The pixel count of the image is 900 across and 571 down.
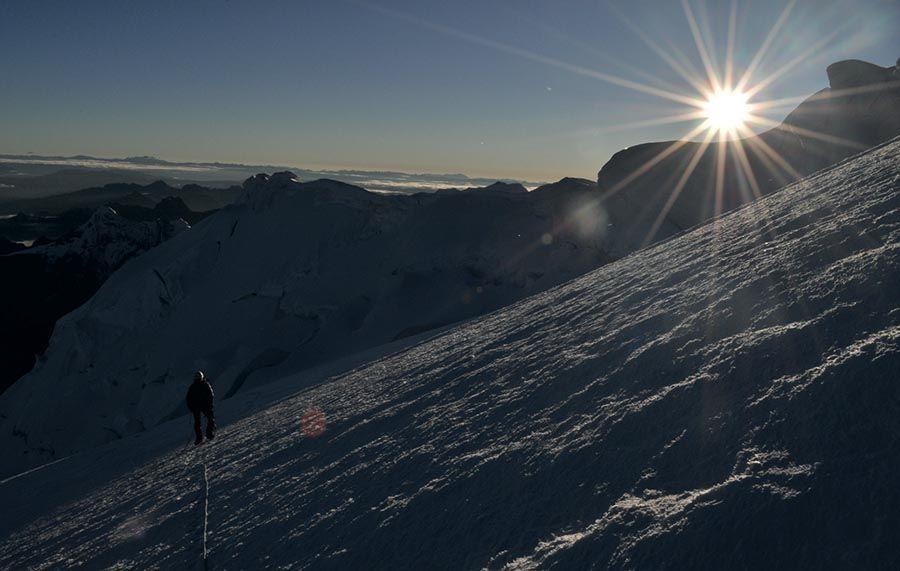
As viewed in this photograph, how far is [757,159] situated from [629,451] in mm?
38438

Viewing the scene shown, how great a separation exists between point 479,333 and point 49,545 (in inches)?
333

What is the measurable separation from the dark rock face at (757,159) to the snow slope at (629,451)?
2539 centimetres

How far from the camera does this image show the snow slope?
292cm

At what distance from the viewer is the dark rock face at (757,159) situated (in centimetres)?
3281

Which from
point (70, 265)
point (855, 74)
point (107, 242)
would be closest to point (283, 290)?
point (855, 74)

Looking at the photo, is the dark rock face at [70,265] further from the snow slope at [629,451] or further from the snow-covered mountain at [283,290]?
the snow slope at [629,451]

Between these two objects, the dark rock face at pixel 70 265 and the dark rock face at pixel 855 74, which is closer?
the dark rock face at pixel 855 74

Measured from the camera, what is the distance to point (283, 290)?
1380 inches

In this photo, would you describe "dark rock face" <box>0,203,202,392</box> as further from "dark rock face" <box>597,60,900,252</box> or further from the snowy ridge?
"dark rock face" <box>597,60,900,252</box>

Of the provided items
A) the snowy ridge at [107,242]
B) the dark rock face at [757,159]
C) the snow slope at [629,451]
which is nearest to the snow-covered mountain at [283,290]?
the dark rock face at [757,159]

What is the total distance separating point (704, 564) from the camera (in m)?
2.72

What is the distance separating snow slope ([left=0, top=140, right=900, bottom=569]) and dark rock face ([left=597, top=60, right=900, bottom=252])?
25.4m

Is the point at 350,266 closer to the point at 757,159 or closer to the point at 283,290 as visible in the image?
the point at 283,290

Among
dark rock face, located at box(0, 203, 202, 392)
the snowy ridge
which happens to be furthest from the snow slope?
the snowy ridge
